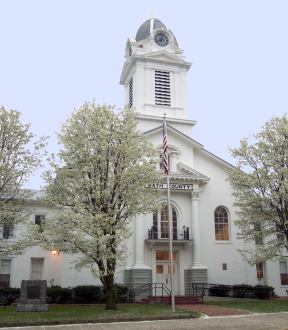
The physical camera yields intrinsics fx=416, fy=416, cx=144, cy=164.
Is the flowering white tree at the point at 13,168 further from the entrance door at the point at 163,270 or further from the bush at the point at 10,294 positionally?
the entrance door at the point at 163,270

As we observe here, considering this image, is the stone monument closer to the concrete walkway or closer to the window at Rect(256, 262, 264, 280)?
the concrete walkway

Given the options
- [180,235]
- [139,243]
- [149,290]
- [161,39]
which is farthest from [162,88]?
[149,290]

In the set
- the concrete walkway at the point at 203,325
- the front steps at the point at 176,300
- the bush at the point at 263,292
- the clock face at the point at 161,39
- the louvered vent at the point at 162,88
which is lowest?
the concrete walkway at the point at 203,325

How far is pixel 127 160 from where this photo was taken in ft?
67.8

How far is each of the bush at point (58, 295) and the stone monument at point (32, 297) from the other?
5253mm

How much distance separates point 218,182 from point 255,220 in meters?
8.08

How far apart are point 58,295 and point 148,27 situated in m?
25.9

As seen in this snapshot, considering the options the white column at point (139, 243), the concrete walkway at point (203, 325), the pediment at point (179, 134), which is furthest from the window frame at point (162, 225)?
the concrete walkway at point (203, 325)

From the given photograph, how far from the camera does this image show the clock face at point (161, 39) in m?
38.3

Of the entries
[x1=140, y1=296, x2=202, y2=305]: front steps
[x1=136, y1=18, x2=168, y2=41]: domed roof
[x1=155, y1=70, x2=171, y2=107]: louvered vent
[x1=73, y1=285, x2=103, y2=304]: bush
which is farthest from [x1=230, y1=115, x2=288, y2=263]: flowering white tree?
[x1=136, y1=18, x2=168, y2=41]: domed roof

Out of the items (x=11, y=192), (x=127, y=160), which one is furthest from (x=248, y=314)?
(x=11, y=192)

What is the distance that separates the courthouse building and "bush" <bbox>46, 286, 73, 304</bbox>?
5.06 ft

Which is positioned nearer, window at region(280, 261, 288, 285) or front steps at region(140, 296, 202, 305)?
front steps at region(140, 296, 202, 305)

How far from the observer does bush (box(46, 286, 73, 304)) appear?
25.3 meters
